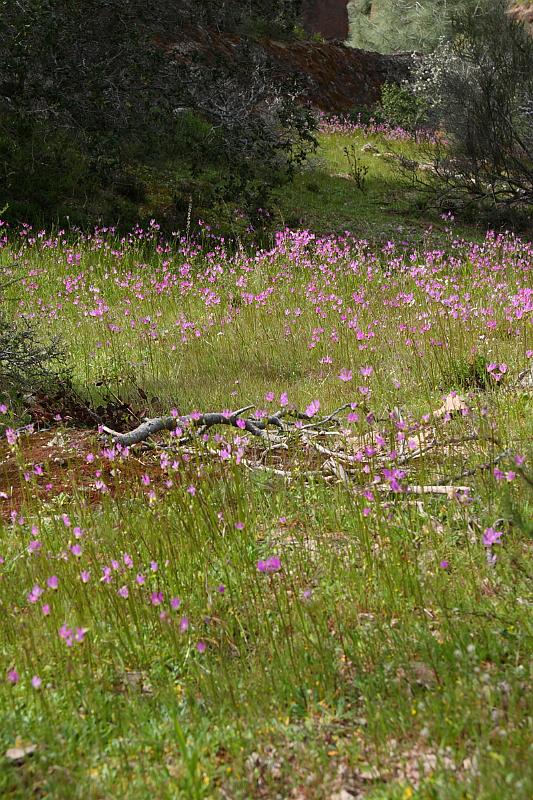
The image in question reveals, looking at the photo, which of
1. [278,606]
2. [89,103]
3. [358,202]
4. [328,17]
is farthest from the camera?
[328,17]

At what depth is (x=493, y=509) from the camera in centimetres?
332

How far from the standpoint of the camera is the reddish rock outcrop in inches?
1805

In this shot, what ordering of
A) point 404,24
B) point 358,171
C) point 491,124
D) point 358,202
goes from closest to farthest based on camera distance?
point 491,124
point 358,202
point 358,171
point 404,24

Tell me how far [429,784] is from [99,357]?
19.8 feet

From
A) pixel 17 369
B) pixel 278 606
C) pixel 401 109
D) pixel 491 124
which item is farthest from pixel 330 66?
pixel 278 606

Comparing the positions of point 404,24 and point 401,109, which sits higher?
point 404,24

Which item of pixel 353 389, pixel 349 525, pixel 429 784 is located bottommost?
pixel 353 389

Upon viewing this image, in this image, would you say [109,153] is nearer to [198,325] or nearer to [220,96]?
[220,96]

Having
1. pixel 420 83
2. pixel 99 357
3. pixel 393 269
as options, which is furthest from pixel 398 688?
pixel 420 83

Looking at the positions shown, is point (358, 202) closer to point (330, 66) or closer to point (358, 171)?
point (358, 171)

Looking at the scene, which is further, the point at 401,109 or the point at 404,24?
the point at 404,24

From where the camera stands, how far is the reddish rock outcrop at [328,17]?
45.8m

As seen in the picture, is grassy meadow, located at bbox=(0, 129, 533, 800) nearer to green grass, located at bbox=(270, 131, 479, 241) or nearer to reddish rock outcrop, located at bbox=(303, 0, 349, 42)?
green grass, located at bbox=(270, 131, 479, 241)

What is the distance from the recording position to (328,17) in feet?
152
